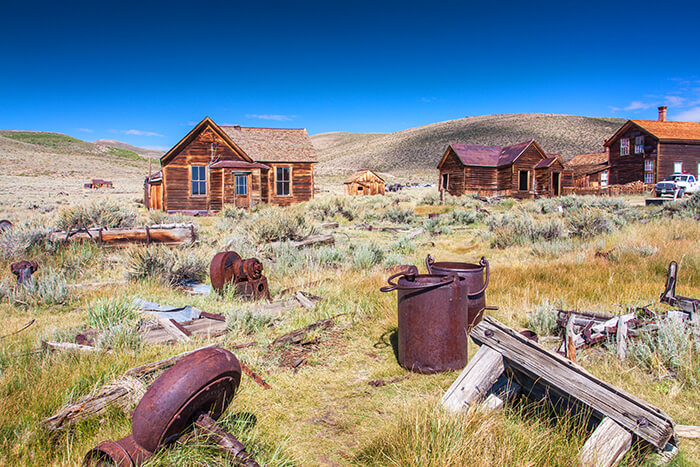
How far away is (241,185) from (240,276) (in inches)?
644

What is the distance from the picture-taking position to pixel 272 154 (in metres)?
22.8

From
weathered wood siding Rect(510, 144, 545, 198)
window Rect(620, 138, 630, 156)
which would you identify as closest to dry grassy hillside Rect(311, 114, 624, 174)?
window Rect(620, 138, 630, 156)

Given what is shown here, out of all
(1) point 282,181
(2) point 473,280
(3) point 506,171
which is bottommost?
(2) point 473,280

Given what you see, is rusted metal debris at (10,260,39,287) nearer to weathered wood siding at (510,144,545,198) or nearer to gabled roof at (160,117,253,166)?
gabled roof at (160,117,253,166)

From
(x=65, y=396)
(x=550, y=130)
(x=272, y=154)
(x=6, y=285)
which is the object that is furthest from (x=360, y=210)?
(x=550, y=130)

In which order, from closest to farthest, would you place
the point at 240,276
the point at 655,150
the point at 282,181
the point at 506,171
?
the point at 240,276 → the point at 282,181 → the point at 506,171 → the point at 655,150

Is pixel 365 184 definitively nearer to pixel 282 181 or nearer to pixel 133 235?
pixel 282 181

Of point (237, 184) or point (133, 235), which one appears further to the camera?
point (237, 184)

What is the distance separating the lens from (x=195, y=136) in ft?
67.8

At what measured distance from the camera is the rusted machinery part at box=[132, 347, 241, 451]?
6.55 feet

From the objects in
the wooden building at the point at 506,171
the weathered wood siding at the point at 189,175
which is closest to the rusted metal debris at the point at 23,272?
the weathered wood siding at the point at 189,175

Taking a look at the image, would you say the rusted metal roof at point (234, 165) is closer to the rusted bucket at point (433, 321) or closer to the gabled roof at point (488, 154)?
the gabled roof at point (488, 154)

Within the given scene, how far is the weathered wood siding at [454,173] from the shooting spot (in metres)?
30.3

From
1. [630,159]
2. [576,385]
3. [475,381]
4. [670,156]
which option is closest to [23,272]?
[475,381]
